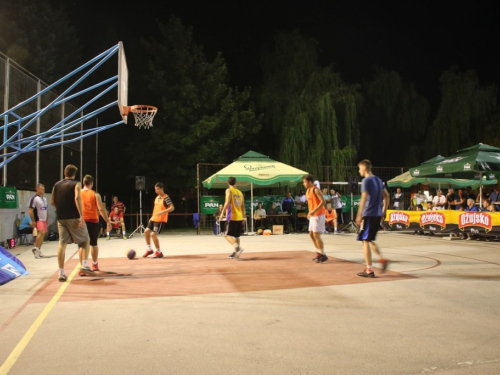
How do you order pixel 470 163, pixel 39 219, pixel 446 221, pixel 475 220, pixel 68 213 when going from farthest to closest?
pixel 446 221, pixel 475 220, pixel 470 163, pixel 39 219, pixel 68 213

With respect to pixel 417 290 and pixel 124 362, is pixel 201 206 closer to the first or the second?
pixel 417 290

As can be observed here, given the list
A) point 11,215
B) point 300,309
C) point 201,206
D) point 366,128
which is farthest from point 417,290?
point 366,128

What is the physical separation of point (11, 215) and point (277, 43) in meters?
19.3

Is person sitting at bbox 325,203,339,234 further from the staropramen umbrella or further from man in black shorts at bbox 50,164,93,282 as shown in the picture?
man in black shorts at bbox 50,164,93,282

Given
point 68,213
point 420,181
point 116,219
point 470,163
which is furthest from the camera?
point 420,181

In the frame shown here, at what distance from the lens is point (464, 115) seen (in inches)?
1041

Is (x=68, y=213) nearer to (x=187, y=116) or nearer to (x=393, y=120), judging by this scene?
(x=187, y=116)

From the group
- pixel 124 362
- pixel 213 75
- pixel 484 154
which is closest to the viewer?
pixel 124 362

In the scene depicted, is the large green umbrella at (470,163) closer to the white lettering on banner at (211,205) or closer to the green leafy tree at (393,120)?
the white lettering on banner at (211,205)

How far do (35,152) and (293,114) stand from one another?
14099 millimetres

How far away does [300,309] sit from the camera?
575 cm

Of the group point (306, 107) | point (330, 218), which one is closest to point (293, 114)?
point (306, 107)

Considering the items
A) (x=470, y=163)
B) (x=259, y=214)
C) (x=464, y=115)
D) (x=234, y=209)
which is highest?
(x=464, y=115)

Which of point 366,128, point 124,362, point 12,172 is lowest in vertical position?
point 124,362
